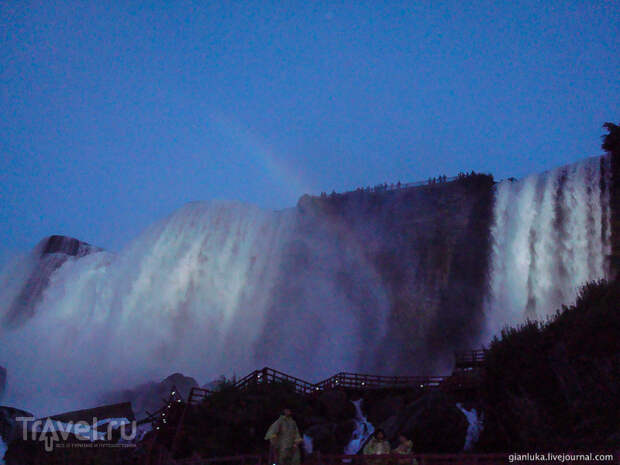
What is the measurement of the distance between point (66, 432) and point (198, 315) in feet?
81.1

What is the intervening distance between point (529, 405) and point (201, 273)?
1315 inches

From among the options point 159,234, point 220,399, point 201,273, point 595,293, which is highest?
point 159,234

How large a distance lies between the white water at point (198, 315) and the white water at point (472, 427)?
19.9m

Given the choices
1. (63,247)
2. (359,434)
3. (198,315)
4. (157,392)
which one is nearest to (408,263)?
(198,315)

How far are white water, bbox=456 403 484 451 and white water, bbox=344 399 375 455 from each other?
3.27m

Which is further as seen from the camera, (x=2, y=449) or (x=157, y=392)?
(x=157, y=392)

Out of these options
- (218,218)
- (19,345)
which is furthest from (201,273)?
(19,345)

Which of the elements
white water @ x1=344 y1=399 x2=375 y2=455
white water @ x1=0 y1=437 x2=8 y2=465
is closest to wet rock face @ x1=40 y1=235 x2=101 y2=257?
white water @ x1=0 y1=437 x2=8 y2=465

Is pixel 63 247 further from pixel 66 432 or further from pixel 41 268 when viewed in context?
pixel 66 432

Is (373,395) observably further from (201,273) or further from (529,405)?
(201,273)

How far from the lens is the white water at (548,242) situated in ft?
105

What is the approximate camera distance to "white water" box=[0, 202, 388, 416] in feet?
138

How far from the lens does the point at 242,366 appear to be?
42.9 meters

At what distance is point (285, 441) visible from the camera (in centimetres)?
1091
